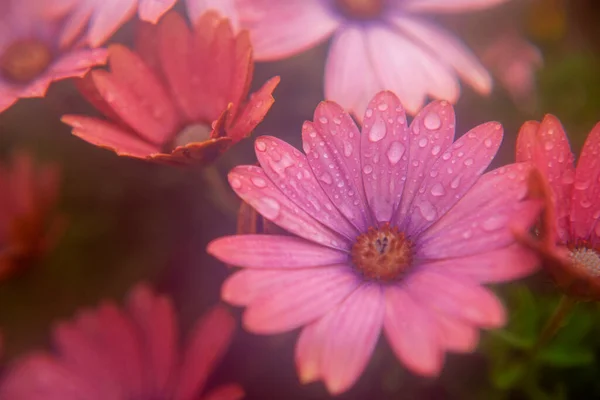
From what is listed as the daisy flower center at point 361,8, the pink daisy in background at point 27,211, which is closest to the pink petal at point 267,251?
the daisy flower center at point 361,8

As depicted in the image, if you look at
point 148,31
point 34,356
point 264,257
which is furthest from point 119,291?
point 264,257

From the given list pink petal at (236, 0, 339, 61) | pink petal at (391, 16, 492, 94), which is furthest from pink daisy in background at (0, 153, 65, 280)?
pink petal at (391, 16, 492, 94)

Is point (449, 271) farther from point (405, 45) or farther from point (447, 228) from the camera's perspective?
point (405, 45)

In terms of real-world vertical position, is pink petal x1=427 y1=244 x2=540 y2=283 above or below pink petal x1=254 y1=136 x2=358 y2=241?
below

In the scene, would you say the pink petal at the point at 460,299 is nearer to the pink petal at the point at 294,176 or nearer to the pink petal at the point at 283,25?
the pink petal at the point at 294,176

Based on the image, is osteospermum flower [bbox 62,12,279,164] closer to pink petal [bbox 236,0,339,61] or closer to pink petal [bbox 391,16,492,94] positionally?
pink petal [bbox 236,0,339,61]

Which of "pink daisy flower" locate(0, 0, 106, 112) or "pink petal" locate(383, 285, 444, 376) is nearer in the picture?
"pink petal" locate(383, 285, 444, 376)

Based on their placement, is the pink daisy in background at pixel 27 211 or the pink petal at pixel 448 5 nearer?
the pink petal at pixel 448 5
